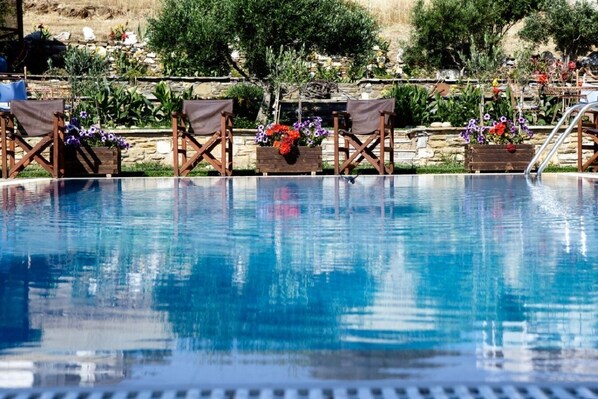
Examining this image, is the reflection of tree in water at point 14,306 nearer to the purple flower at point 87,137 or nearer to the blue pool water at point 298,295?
the blue pool water at point 298,295

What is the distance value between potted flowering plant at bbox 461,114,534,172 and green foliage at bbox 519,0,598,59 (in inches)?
539

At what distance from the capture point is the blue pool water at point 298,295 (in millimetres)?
2480

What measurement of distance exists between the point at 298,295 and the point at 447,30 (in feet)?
71.4

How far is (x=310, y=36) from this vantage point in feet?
56.3

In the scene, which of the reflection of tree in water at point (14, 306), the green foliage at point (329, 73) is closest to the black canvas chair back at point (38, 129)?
the reflection of tree in water at point (14, 306)

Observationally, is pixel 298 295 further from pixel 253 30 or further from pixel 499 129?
pixel 253 30

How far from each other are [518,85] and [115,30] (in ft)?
36.8

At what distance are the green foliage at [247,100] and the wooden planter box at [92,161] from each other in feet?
17.6

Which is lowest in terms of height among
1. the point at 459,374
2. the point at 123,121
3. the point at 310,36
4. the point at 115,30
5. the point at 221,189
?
the point at 459,374

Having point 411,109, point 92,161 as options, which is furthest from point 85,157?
point 411,109

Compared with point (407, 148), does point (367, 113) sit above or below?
above

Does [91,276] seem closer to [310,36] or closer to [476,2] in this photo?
[310,36]

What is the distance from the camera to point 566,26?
26.0m

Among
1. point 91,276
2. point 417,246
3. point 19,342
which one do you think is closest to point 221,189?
point 417,246
